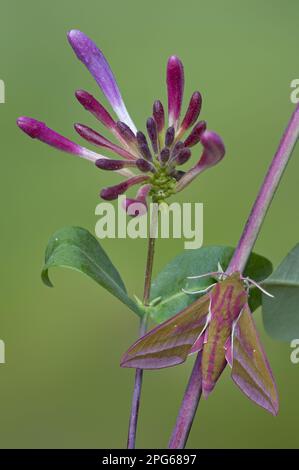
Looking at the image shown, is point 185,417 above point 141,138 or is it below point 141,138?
below

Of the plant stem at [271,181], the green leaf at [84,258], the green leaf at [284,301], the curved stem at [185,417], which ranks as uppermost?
the plant stem at [271,181]

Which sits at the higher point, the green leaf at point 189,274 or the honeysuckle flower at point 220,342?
the green leaf at point 189,274
